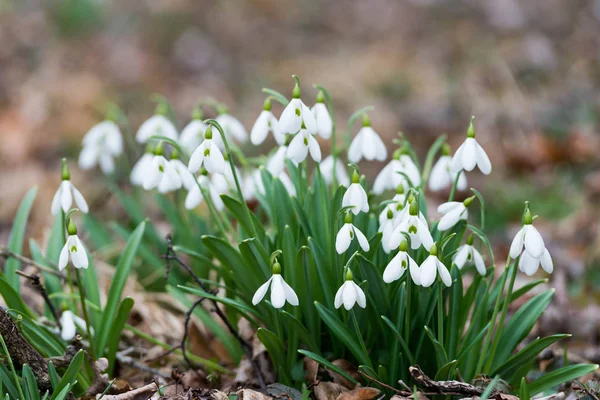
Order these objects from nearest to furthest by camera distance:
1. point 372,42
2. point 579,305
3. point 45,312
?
1. point 45,312
2. point 579,305
3. point 372,42

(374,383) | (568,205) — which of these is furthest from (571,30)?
(374,383)

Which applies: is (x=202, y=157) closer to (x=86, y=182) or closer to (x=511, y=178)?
(x=86, y=182)

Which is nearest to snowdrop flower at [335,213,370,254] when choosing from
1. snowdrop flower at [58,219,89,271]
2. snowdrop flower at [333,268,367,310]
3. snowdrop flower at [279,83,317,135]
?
snowdrop flower at [333,268,367,310]

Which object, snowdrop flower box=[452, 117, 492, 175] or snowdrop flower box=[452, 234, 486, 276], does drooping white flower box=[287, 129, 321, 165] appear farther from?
snowdrop flower box=[452, 234, 486, 276]

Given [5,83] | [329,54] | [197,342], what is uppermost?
[329,54]

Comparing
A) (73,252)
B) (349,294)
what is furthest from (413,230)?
(73,252)

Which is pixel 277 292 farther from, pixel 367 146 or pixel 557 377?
pixel 557 377

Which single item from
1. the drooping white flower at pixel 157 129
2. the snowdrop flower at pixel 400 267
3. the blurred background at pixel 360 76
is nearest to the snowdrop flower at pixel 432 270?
the snowdrop flower at pixel 400 267
